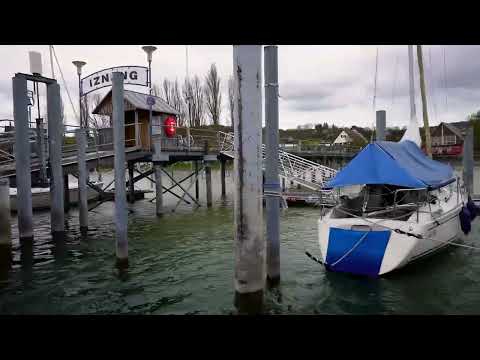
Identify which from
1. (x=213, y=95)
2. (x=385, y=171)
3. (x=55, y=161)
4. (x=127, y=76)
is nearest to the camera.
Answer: (x=385, y=171)

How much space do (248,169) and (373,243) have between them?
3857mm

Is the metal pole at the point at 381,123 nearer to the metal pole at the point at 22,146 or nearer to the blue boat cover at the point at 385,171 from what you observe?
the blue boat cover at the point at 385,171

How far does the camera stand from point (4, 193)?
10148 mm

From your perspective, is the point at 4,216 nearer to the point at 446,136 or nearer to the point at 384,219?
the point at 384,219

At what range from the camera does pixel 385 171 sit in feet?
27.9

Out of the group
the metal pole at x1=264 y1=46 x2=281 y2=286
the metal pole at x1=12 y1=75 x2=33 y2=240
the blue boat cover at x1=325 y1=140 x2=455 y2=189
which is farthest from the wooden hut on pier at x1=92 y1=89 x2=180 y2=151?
the metal pole at x1=264 y1=46 x2=281 y2=286

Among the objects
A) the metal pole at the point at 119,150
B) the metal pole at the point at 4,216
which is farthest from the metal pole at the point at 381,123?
the metal pole at the point at 4,216

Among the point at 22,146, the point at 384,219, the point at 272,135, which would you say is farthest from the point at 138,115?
the point at 384,219

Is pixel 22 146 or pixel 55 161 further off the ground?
pixel 22 146

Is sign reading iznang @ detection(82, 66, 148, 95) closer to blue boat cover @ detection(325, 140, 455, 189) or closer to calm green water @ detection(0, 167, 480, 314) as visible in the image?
calm green water @ detection(0, 167, 480, 314)

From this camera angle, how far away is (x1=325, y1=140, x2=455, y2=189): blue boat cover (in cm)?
838
